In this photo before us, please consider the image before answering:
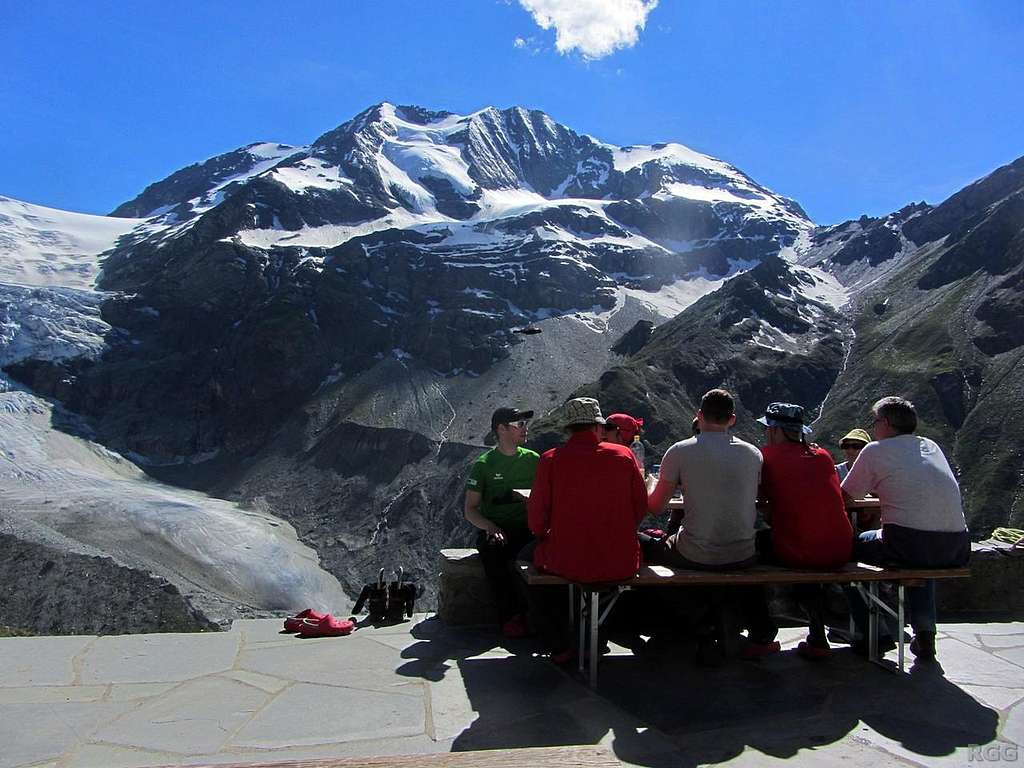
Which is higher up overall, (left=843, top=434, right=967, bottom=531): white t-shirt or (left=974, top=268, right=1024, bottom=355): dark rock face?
(left=974, top=268, right=1024, bottom=355): dark rock face

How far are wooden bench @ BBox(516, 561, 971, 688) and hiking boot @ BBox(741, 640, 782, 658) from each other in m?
0.47

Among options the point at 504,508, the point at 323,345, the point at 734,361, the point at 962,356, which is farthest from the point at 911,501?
the point at 323,345

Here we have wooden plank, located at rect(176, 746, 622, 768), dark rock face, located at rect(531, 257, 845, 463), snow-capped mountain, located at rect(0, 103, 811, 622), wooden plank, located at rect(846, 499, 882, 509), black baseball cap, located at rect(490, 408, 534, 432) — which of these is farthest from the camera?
snow-capped mountain, located at rect(0, 103, 811, 622)

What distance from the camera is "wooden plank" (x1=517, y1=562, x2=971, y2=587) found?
5.22 metres

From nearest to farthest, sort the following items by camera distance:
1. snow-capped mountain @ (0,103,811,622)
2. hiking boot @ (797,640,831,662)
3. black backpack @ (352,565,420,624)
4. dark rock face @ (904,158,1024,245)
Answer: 1. hiking boot @ (797,640,831,662)
2. black backpack @ (352,565,420,624)
3. snow-capped mountain @ (0,103,811,622)
4. dark rock face @ (904,158,1024,245)

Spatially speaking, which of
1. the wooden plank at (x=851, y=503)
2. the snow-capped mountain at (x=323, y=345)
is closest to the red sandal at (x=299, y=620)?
the wooden plank at (x=851, y=503)

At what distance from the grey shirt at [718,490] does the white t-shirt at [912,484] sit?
914mm

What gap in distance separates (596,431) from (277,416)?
124449 millimetres

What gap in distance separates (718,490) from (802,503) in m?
0.65

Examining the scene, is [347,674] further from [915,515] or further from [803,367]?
[803,367]

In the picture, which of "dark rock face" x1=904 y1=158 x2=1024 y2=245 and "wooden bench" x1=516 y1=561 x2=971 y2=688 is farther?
"dark rock face" x1=904 y1=158 x2=1024 y2=245

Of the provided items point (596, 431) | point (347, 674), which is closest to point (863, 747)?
point (596, 431)

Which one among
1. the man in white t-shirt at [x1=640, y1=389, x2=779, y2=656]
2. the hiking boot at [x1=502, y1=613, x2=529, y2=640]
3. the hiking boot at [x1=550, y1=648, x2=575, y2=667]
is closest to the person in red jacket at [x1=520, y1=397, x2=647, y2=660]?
the man in white t-shirt at [x1=640, y1=389, x2=779, y2=656]

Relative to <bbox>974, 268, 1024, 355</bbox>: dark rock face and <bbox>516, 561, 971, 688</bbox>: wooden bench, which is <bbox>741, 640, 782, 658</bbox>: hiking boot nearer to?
<bbox>516, 561, 971, 688</bbox>: wooden bench
